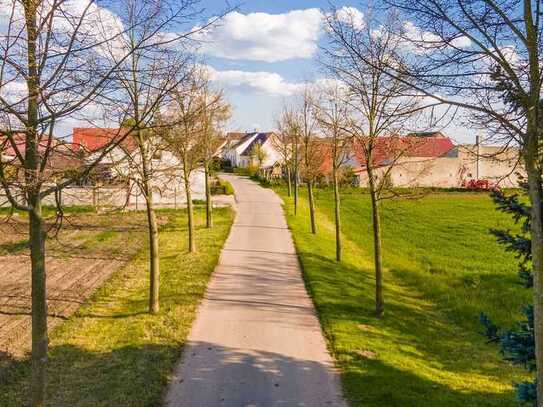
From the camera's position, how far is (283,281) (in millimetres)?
15289

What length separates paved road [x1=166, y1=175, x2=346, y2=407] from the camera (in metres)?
7.90

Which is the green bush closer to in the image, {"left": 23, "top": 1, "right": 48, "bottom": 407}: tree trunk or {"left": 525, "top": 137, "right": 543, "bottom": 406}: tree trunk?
{"left": 23, "top": 1, "right": 48, "bottom": 407}: tree trunk

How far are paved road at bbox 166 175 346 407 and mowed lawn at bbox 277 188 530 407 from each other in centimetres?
48

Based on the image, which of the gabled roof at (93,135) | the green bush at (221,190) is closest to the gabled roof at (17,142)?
the gabled roof at (93,135)

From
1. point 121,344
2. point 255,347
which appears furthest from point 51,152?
point 255,347

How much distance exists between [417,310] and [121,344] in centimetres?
782

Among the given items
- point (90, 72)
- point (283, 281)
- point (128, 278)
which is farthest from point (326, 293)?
point (90, 72)

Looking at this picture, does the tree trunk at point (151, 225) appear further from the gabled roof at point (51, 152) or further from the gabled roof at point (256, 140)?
the gabled roof at point (256, 140)

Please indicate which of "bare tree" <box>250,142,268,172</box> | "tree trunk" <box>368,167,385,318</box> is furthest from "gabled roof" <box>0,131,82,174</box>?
"bare tree" <box>250,142,268,172</box>

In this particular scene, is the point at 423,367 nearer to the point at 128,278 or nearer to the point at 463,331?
the point at 463,331

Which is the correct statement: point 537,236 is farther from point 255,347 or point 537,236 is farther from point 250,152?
point 250,152

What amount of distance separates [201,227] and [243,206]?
846 cm

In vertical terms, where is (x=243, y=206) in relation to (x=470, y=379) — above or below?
above

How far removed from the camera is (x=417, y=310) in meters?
13.6
